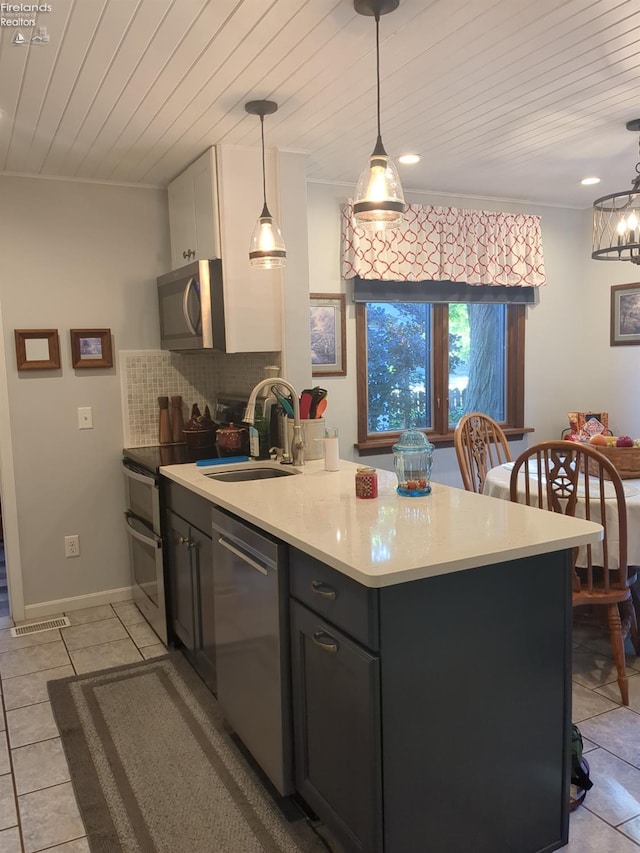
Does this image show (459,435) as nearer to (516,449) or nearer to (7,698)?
(516,449)

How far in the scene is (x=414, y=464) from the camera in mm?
2252

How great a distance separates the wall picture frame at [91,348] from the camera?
3.61 meters

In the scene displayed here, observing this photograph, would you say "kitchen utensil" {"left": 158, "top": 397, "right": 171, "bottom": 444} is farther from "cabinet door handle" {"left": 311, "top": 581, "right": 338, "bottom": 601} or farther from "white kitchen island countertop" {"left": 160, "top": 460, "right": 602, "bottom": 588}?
"cabinet door handle" {"left": 311, "top": 581, "right": 338, "bottom": 601}

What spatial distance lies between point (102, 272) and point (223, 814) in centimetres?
278

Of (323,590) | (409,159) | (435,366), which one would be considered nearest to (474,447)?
(435,366)

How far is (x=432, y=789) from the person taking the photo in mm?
1573

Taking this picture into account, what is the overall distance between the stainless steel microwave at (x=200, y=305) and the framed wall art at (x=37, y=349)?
731 mm

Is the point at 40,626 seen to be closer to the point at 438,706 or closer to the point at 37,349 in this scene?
the point at 37,349

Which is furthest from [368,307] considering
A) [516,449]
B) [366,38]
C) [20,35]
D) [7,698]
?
[7,698]

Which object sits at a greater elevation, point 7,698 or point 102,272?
point 102,272

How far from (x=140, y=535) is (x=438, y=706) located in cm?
220

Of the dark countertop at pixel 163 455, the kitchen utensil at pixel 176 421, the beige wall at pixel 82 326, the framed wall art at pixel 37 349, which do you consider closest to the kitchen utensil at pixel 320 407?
the beige wall at pixel 82 326

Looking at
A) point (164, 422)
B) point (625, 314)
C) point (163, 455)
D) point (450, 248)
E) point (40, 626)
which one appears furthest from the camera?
point (625, 314)

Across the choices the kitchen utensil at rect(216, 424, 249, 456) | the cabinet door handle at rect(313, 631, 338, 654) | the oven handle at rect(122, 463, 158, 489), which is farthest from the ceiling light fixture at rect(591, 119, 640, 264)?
the oven handle at rect(122, 463, 158, 489)
